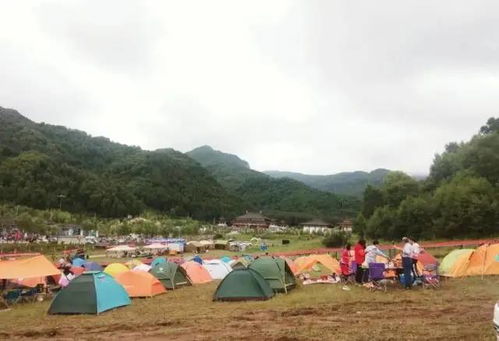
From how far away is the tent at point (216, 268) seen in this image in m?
23.0

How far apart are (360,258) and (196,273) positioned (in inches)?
316

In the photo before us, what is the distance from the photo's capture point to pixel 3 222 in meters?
66.1

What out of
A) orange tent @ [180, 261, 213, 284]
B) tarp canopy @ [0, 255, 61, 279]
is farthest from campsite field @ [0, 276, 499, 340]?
orange tent @ [180, 261, 213, 284]

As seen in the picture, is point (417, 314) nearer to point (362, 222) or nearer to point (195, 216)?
point (362, 222)

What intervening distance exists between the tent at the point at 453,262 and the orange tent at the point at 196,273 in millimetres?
9761

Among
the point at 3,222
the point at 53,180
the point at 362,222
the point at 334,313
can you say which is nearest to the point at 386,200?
the point at 362,222

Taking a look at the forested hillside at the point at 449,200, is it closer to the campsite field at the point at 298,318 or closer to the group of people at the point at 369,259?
the campsite field at the point at 298,318

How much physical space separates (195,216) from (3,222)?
85.0 metres

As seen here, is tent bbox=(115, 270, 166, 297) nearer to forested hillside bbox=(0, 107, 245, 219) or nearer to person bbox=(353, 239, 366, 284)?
person bbox=(353, 239, 366, 284)

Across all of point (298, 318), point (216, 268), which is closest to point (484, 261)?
point (298, 318)

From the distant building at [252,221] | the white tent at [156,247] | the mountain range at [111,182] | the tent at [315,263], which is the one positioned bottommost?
the white tent at [156,247]

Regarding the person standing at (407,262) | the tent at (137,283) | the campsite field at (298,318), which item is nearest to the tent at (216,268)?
the tent at (137,283)

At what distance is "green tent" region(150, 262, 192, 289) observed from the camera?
18.5 metres

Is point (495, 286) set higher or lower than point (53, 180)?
lower
